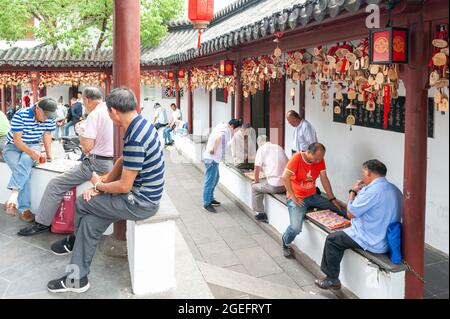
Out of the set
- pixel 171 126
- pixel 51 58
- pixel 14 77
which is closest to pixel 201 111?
pixel 171 126

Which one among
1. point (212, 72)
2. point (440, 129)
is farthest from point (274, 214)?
point (212, 72)

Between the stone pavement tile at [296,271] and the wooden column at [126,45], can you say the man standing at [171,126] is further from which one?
the wooden column at [126,45]

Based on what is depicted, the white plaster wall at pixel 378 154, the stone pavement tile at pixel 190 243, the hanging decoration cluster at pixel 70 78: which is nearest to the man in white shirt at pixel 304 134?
the white plaster wall at pixel 378 154

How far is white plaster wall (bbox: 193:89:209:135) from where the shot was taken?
1591cm

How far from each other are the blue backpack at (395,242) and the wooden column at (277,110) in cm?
521

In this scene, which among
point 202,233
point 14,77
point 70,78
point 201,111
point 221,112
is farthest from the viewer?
point 201,111

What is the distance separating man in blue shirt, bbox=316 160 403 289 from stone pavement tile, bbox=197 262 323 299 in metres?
0.41

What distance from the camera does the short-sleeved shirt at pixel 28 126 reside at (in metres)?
5.54

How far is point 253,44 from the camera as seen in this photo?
7781 mm

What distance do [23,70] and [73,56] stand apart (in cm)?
186

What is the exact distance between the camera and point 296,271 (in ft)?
17.5

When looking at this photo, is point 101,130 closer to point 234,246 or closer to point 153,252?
point 153,252

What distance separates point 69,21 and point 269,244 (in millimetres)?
15733

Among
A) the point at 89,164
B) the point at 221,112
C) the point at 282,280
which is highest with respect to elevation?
the point at 221,112
